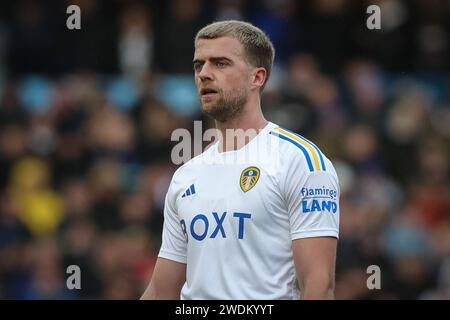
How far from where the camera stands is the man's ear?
17.4ft

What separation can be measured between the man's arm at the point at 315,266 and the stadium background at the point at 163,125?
195 inches

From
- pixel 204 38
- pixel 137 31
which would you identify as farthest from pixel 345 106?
pixel 204 38

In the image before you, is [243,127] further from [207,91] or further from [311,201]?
[311,201]

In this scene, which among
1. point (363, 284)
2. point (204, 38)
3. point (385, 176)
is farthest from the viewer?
point (385, 176)

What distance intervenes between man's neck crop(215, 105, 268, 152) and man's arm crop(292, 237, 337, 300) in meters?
Answer: 0.71

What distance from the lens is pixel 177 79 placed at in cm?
1280

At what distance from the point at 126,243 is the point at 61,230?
3.52 feet

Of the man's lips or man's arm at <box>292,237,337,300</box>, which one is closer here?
man's arm at <box>292,237,337,300</box>

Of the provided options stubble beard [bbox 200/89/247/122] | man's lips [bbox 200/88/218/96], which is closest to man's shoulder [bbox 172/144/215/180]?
stubble beard [bbox 200/89/247/122]

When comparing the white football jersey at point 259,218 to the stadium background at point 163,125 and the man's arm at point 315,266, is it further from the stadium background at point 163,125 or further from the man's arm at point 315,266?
the stadium background at point 163,125

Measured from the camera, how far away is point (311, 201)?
483 centimetres

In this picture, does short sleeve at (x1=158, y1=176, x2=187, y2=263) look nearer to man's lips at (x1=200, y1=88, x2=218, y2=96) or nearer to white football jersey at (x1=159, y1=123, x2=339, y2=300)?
white football jersey at (x1=159, y1=123, x2=339, y2=300)

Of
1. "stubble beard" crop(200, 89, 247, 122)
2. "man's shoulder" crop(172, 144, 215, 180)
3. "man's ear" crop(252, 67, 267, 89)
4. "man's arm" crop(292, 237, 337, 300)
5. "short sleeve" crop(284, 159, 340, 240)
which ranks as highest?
"man's ear" crop(252, 67, 267, 89)
